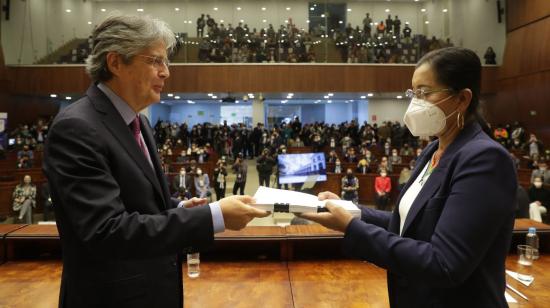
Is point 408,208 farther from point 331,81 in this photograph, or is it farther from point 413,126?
point 331,81

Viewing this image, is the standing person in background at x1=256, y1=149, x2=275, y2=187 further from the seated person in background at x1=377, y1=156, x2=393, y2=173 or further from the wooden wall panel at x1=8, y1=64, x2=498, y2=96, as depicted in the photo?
the wooden wall panel at x1=8, y1=64, x2=498, y2=96

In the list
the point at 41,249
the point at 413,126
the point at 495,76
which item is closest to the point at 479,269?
the point at 413,126

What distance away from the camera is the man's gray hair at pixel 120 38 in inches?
53.6

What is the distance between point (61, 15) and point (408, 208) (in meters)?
20.5

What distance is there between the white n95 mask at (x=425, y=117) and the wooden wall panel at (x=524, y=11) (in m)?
16.9

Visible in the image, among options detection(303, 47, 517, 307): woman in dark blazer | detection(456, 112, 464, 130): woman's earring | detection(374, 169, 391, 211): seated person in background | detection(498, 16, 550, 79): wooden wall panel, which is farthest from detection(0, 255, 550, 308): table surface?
detection(498, 16, 550, 79): wooden wall panel

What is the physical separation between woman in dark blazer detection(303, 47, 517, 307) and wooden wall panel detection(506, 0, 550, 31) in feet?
55.6

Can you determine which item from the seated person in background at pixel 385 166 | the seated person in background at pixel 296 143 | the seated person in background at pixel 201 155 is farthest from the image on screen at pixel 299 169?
the seated person in background at pixel 296 143

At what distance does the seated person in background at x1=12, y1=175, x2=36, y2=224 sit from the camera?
27.7ft

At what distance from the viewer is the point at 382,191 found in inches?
390

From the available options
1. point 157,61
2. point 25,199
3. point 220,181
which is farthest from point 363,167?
point 157,61

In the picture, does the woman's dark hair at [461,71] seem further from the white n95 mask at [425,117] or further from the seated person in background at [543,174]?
the seated person in background at [543,174]

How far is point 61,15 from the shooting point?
719 inches

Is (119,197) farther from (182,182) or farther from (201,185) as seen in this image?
(201,185)
